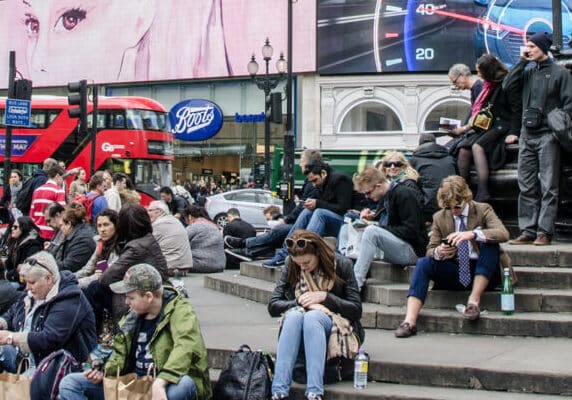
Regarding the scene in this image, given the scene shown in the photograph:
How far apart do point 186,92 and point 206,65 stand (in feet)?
7.49

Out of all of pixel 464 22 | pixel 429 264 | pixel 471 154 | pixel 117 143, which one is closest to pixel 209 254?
pixel 471 154

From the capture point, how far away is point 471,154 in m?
9.17

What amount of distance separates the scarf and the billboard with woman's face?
34113mm

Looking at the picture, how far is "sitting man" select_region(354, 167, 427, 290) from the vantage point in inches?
297

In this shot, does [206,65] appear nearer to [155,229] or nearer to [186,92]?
[186,92]

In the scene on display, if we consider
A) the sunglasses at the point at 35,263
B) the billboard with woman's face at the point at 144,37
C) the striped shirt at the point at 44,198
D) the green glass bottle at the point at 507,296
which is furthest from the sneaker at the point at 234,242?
A: the billboard with woman's face at the point at 144,37

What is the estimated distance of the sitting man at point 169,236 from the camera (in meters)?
10.4

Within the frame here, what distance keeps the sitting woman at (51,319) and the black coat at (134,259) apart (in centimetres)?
74

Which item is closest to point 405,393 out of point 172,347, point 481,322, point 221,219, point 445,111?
point 481,322

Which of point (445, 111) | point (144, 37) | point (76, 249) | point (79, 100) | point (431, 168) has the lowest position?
point (76, 249)

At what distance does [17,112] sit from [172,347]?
33.7 ft

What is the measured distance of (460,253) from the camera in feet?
22.1

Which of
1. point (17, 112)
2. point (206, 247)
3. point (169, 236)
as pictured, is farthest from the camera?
point (17, 112)

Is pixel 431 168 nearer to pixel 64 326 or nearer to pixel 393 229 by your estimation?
pixel 393 229
